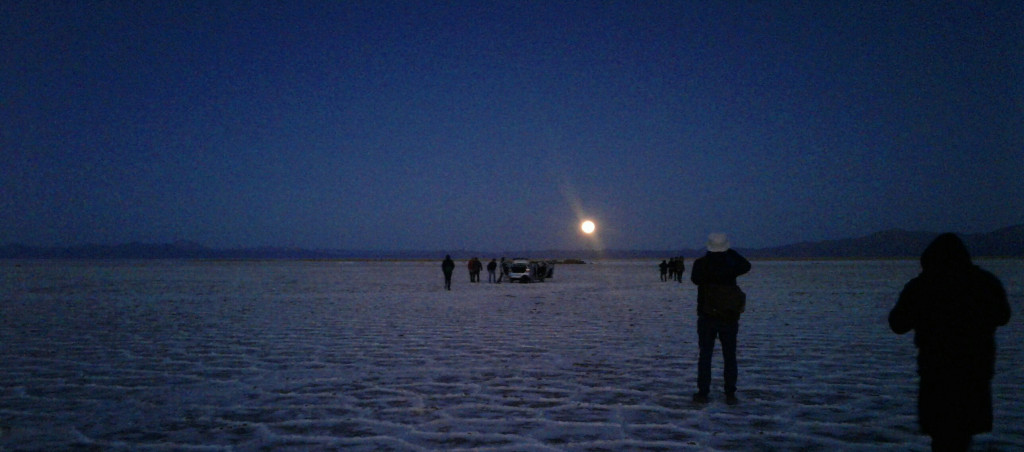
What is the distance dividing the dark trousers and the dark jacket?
0.13m

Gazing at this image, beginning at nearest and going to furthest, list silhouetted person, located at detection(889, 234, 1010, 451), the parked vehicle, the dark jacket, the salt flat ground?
silhouetted person, located at detection(889, 234, 1010, 451)
the salt flat ground
the dark jacket
the parked vehicle

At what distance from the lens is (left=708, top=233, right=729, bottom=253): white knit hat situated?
6094mm

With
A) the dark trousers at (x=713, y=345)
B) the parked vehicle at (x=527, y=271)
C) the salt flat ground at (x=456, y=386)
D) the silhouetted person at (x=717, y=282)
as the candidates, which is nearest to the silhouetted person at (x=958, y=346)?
the salt flat ground at (x=456, y=386)

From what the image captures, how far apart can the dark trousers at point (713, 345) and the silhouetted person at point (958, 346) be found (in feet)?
7.69

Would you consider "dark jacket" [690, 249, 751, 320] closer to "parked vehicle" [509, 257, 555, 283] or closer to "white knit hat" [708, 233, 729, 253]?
"white knit hat" [708, 233, 729, 253]

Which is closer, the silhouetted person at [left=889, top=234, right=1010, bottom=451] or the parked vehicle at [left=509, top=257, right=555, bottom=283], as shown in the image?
the silhouetted person at [left=889, top=234, right=1010, bottom=451]

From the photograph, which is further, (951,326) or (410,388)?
(410,388)

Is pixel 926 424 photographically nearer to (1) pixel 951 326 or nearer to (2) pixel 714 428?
(1) pixel 951 326

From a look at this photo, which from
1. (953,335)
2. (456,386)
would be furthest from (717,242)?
(456,386)

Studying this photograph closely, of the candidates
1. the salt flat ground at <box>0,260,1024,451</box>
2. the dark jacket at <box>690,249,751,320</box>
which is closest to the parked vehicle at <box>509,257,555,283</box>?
the salt flat ground at <box>0,260,1024,451</box>

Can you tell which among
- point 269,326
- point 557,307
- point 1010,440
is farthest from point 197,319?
point 1010,440

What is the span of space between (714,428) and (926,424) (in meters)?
1.88

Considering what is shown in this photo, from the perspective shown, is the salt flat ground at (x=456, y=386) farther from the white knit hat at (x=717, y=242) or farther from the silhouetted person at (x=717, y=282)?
the white knit hat at (x=717, y=242)

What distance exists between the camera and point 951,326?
145 inches
